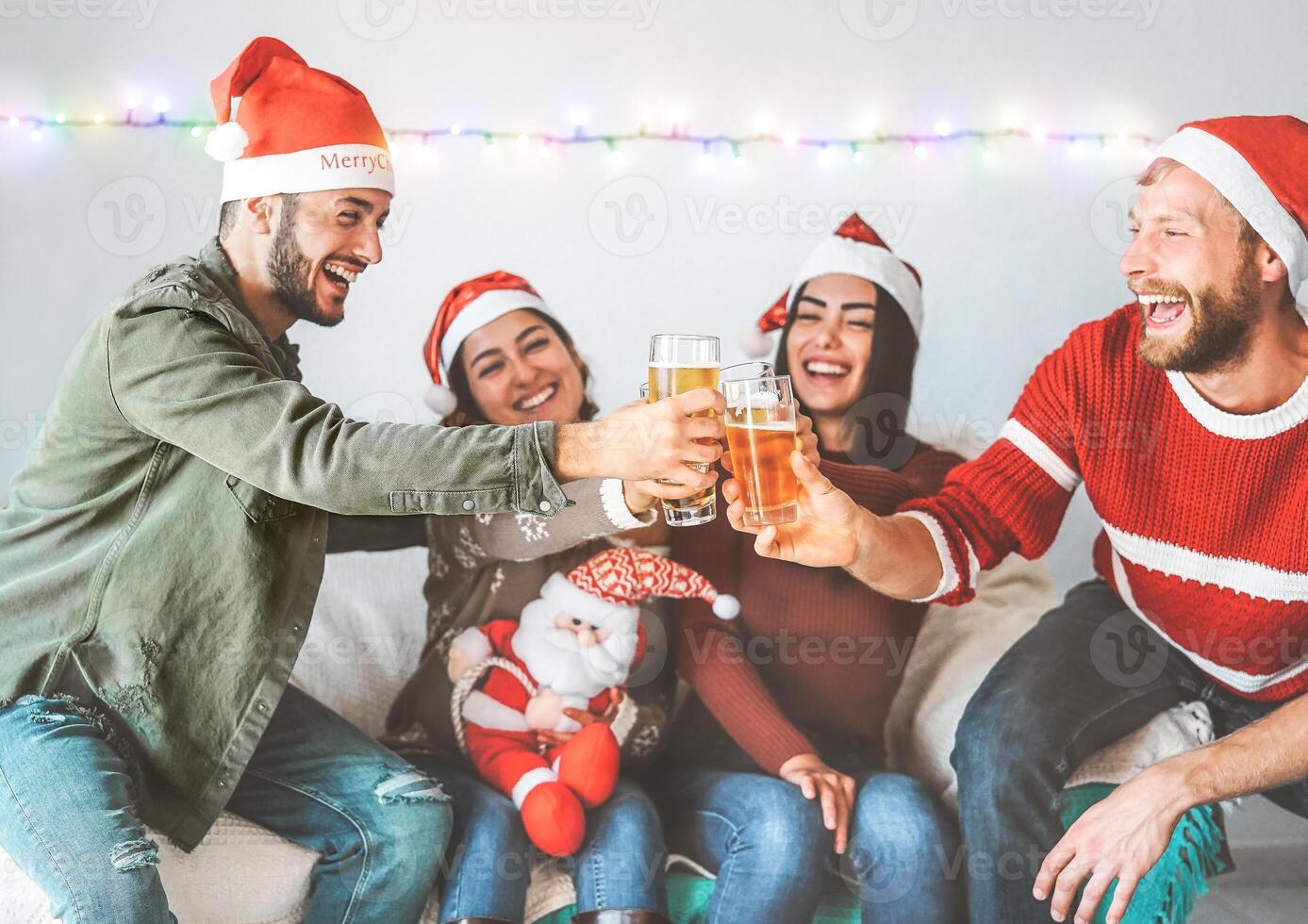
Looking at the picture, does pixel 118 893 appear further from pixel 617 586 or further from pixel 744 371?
pixel 744 371

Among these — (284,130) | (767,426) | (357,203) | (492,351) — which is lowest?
(767,426)

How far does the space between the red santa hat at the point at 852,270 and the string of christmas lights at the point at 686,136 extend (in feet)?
0.59

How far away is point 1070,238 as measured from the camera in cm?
239

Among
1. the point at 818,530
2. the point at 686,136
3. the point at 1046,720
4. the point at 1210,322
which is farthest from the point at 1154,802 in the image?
the point at 686,136

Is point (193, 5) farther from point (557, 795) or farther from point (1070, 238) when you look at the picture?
point (1070, 238)

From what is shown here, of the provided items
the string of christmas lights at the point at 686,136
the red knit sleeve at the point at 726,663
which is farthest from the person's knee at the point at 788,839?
the string of christmas lights at the point at 686,136

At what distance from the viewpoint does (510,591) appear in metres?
2.16

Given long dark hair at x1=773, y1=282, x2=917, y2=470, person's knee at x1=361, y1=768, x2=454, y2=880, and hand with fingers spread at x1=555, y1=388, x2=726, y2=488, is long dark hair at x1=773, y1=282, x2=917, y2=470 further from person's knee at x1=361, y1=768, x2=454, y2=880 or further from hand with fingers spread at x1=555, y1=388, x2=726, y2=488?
person's knee at x1=361, y1=768, x2=454, y2=880

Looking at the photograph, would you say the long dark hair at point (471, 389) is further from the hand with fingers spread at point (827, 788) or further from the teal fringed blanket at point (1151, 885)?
the teal fringed blanket at point (1151, 885)

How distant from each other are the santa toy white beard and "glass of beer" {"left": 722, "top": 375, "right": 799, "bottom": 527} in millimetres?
518

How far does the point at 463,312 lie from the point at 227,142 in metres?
0.54

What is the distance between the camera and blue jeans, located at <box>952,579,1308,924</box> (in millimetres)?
1943

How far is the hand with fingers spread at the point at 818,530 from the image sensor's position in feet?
5.82

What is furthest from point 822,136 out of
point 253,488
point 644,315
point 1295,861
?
point 1295,861
